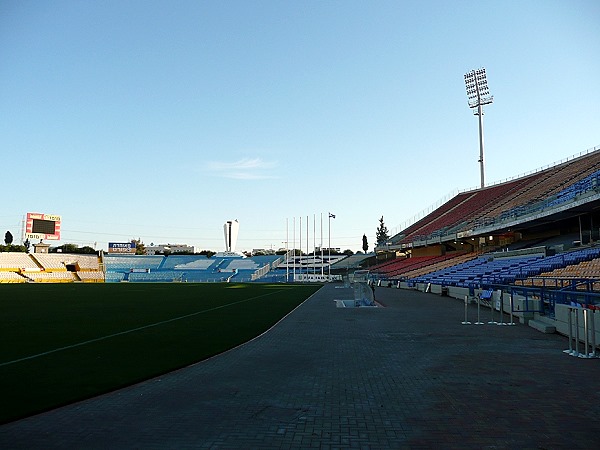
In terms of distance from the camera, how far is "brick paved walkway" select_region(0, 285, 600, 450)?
196 inches

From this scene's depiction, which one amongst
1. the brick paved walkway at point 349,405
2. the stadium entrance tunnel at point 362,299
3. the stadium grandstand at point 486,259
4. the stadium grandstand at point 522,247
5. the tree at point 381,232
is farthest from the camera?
the tree at point 381,232

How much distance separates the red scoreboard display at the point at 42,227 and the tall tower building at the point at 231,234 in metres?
39.7

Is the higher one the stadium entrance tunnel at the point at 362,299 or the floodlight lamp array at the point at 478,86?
the floodlight lamp array at the point at 478,86

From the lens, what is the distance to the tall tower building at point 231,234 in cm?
11194

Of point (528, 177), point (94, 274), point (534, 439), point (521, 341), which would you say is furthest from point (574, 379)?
point (94, 274)

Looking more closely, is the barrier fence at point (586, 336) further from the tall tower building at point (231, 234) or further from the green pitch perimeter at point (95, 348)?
the tall tower building at point (231, 234)

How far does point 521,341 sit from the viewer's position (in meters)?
12.0

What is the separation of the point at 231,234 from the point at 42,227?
4346cm

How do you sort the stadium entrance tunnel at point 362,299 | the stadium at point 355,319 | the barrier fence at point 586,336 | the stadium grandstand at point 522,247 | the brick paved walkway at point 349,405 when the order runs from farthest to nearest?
the stadium entrance tunnel at point 362,299 < the stadium grandstand at point 522,247 < the barrier fence at point 586,336 < the stadium at point 355,319 < the brick paved walkway at point 349,405

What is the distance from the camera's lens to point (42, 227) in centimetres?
8131

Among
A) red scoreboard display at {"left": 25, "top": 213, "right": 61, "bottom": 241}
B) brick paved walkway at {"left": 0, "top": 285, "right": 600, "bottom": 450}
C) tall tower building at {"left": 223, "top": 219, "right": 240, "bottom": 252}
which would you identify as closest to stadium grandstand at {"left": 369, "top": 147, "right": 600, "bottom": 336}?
brick paved walkway at {"left": 0, "top": 285, "right": 600, "bottom": 450}

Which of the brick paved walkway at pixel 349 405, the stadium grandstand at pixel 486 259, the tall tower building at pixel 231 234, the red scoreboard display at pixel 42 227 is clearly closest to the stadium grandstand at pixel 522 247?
the stadium grandstand at pixel 486 259

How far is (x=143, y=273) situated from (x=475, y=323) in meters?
88.0

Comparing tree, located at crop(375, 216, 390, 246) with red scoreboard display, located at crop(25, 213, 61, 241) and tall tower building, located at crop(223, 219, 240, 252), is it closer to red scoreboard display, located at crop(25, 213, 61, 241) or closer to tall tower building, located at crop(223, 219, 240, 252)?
tall tower building, located at crop(223, 219, 240, 252)
